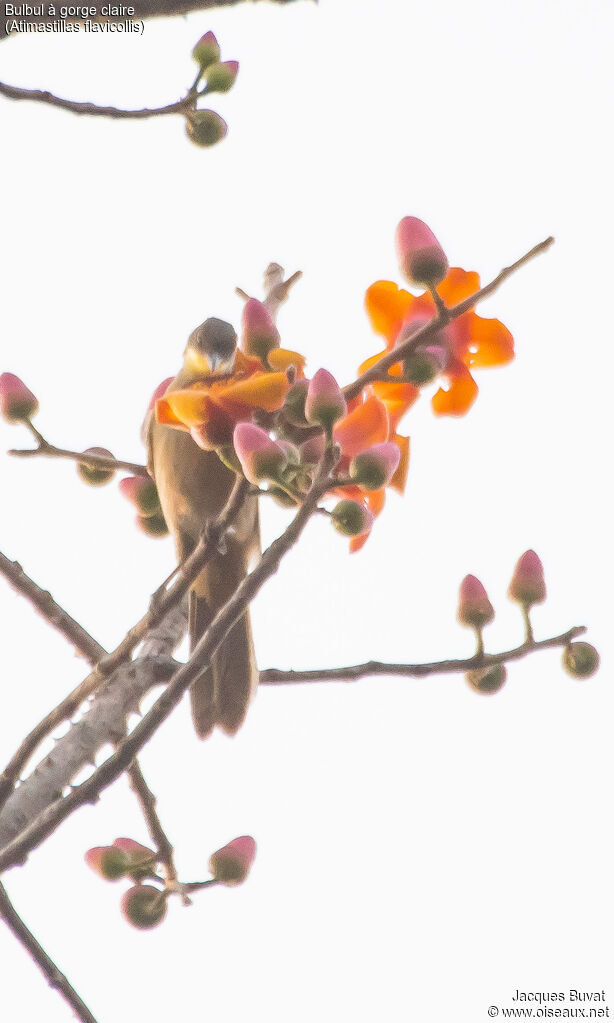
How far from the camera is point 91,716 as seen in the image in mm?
2121

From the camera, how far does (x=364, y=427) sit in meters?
1.90

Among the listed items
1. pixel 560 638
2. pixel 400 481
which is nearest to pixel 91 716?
pixel 400 481

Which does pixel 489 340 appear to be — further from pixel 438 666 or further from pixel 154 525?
pixel 154 525

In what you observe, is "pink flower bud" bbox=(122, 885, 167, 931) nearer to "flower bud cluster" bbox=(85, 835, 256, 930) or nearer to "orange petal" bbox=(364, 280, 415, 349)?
"flower bud cluster" bbox=(85, 835, 256, 930)

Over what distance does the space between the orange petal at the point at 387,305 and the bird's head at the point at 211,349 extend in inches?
73.1

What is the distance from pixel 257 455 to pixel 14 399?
26.3 inches

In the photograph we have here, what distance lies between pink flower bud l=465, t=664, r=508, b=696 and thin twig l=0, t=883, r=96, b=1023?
92cm

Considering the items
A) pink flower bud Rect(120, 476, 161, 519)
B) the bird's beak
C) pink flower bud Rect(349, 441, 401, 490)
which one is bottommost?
pink flower bud Rect(349, 441, 401, 490)

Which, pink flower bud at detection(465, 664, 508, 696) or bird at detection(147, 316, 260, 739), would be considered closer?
pink flower bud at detection(465, 664, 508, 696)

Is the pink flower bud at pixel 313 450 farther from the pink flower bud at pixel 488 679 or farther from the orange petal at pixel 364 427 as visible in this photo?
the pink flower bud at pixel 488 679

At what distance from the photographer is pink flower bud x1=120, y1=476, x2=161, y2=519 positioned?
105 inches

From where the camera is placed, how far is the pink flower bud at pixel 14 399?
216 cm

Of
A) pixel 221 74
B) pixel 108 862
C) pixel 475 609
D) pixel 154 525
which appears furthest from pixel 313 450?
pixel 221 74

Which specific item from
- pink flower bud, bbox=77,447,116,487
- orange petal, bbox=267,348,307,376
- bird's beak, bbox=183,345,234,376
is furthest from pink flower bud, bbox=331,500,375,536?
bird's beak, bbox=183,345,234,376
